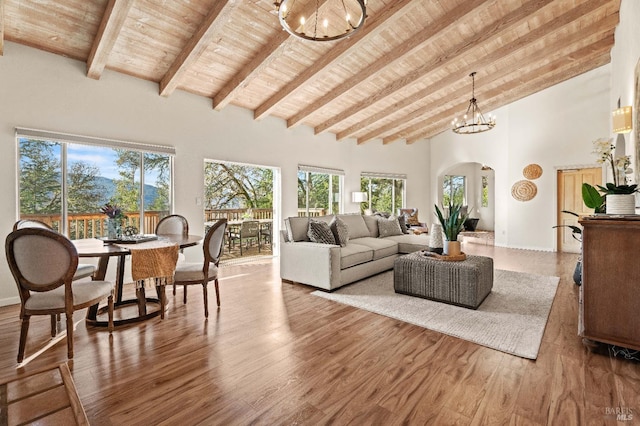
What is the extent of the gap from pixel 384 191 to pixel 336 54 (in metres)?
5.43

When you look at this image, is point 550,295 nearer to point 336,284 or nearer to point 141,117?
point 336,284

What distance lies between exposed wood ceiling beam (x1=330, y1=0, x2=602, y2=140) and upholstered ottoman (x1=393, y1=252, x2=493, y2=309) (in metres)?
3.06

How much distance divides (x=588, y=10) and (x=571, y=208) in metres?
4.13

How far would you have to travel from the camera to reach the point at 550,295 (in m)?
3.52

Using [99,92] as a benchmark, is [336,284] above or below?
below

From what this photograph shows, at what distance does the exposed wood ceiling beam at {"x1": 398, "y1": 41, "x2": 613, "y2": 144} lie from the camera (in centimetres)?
537

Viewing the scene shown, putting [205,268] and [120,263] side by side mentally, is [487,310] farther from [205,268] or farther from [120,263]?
[120,263]

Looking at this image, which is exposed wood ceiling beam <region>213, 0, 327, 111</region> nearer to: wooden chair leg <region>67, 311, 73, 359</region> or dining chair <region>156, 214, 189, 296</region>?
dining chair <region>156, 214, 189, 296</region>

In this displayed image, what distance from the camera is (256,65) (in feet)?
13.3

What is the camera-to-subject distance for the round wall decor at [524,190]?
700cm

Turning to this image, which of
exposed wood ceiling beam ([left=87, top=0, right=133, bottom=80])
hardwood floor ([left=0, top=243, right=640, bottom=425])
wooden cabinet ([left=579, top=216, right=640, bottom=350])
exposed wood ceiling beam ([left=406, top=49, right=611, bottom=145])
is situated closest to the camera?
hardwood floor ([left=0, top=243, right=640, bottom=425])

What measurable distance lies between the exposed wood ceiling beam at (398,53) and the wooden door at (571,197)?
4941 mm

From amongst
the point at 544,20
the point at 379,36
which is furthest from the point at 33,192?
the point at 544,20

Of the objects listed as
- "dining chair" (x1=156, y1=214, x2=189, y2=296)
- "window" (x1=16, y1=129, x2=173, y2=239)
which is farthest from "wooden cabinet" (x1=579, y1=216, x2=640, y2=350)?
"window" (x1=16, y1=129, x2=173, y2=239)
